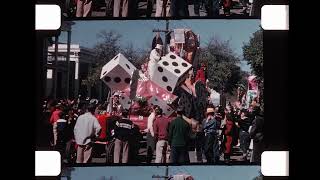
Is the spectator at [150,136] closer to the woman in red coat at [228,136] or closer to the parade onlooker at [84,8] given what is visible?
the woman in red coat at [228,136]

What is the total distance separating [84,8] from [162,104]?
0.62 meters

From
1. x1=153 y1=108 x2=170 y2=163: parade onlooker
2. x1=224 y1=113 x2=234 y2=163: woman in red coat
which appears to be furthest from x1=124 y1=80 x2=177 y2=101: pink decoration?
x1=224 y1=113 x2=234 y2=163: woman in red coat

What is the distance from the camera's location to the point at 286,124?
2.33 meters

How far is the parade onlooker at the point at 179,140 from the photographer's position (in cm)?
238

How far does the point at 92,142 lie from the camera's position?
93.9 inches

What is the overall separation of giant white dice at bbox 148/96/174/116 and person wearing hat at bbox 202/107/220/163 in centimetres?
18

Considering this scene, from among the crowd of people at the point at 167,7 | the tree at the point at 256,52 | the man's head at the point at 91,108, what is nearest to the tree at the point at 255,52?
the tree at the point at 256,52

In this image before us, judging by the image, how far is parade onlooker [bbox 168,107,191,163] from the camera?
2.38 metres

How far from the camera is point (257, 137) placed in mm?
2369
